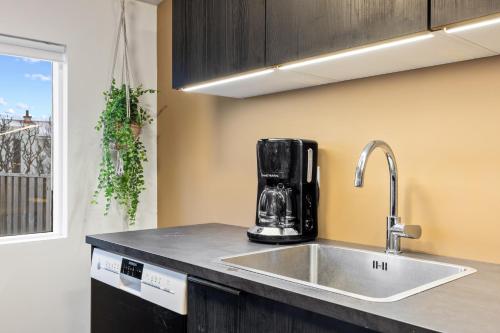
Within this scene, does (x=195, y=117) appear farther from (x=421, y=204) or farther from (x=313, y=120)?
(x=421, y=204)

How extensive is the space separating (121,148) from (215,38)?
98cm

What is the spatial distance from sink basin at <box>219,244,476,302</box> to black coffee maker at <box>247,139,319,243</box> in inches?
3.7

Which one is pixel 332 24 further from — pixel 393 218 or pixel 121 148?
pixel 121 148

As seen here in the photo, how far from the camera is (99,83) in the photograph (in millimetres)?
2662

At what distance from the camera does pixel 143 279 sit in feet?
5.18

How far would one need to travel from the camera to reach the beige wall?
1.41m

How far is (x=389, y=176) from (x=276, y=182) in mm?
452

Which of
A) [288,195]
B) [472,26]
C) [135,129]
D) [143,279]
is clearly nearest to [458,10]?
[472,26]

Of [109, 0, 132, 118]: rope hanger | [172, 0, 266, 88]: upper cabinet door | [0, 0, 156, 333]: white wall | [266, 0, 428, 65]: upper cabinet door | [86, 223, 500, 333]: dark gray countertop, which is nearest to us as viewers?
[86, 223, 500, 333]: dark gray countertop

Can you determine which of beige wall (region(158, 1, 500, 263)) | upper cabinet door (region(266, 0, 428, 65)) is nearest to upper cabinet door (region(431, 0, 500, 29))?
upper cabinet door (region(266, 0, 428, 65))

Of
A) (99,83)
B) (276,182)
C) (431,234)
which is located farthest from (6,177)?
(431,234)

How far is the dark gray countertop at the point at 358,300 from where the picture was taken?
87 centimetres

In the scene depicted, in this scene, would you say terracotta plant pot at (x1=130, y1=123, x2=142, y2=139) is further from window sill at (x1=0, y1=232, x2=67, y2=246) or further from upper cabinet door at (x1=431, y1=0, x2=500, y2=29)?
upper cabinet door at (x1=431, y1=0, x2=500, y2=29)

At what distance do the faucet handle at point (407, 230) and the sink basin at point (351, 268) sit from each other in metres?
0.07
